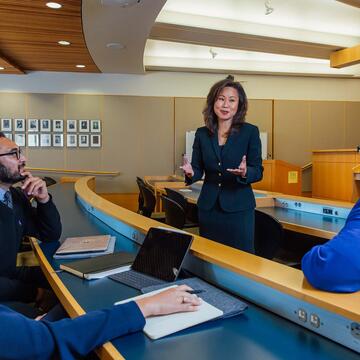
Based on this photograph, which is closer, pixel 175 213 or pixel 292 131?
pixel 175 213

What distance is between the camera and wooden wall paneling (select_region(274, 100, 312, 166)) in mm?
7930

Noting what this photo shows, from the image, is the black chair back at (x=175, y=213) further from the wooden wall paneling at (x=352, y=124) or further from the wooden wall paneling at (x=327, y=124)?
the wooden wall paneling at (x=352, y=124)

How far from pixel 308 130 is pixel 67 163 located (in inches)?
→ 195


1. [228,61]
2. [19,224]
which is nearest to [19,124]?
[228,61]

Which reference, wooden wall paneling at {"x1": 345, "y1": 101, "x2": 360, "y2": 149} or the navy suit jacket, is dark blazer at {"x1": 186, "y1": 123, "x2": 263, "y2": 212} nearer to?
the navy suit jacket

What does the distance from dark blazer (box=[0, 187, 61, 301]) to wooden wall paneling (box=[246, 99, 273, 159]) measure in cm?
637

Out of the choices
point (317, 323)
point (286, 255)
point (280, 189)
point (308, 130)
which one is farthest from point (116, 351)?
point (308, 130)

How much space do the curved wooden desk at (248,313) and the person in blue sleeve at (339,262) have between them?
2cm

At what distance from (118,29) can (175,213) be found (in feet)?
8.73

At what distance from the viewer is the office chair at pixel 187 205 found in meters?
3.39

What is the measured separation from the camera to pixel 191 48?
22.7ft

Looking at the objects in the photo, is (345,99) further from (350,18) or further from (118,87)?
(118,87)

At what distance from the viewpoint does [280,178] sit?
535cm

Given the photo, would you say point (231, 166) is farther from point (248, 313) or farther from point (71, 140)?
point (71, 140)
